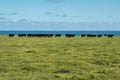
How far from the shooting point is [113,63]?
2262cm

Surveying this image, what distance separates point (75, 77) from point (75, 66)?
4.43 meters

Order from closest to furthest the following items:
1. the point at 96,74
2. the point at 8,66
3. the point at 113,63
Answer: the point at 96,74
the point at 8,66
the point at 113,63

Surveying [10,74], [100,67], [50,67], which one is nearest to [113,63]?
[100,67]

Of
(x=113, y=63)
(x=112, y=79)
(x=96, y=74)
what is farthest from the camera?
(x=113, y=63)

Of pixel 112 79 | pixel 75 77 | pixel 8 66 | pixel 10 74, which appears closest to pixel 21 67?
pixel 8 66

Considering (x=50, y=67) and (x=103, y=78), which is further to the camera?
(x=50, y=67)

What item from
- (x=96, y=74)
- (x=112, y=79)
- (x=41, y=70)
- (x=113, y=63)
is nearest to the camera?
(x=112, y=79)

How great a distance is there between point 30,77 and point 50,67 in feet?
13.2

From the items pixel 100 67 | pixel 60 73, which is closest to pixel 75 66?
pixel 100 67

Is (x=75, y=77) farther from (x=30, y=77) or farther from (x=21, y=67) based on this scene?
(x=21, y=67)

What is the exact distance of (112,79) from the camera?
52.6 feet

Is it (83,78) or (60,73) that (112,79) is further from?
(60,73)

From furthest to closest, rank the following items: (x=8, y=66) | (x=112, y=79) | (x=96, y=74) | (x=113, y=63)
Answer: (x=113, y=63) → (x=8, y=66) → (x=96, y=74) → (x=112, y=79)

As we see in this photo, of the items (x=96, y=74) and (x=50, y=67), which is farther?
(x=50, y=67)
